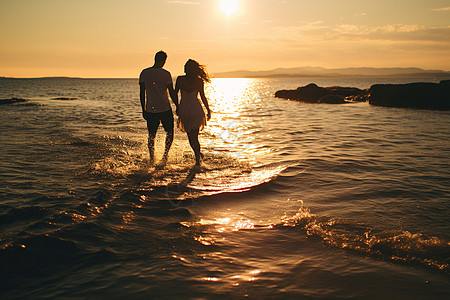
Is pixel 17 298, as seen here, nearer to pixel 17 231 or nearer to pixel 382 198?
pixel 17 231

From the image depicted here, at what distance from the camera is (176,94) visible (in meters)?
7.19

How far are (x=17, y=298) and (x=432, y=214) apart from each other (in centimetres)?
517

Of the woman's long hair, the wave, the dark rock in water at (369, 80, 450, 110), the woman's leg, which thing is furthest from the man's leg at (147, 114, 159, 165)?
the dark rock in water at (369, 80, 450, 110)

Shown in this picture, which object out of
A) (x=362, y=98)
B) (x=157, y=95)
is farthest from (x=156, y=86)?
(x=362, y=98)

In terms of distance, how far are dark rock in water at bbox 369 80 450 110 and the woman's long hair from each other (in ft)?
78.9

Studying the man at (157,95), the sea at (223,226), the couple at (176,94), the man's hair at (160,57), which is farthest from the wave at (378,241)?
the man's hair at (160,57)

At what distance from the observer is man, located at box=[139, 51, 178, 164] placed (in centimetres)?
717

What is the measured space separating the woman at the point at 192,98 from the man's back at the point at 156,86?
14.0 inches

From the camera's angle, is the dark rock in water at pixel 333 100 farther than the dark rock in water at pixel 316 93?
No

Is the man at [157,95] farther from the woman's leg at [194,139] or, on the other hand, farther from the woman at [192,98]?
the woman's leg at [194,139]

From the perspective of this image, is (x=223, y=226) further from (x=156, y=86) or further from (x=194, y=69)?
(x=156, y=86)

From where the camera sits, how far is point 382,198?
17.7 ft

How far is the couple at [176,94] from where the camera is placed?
23.0 ft

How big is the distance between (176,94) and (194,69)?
2.32 feet
